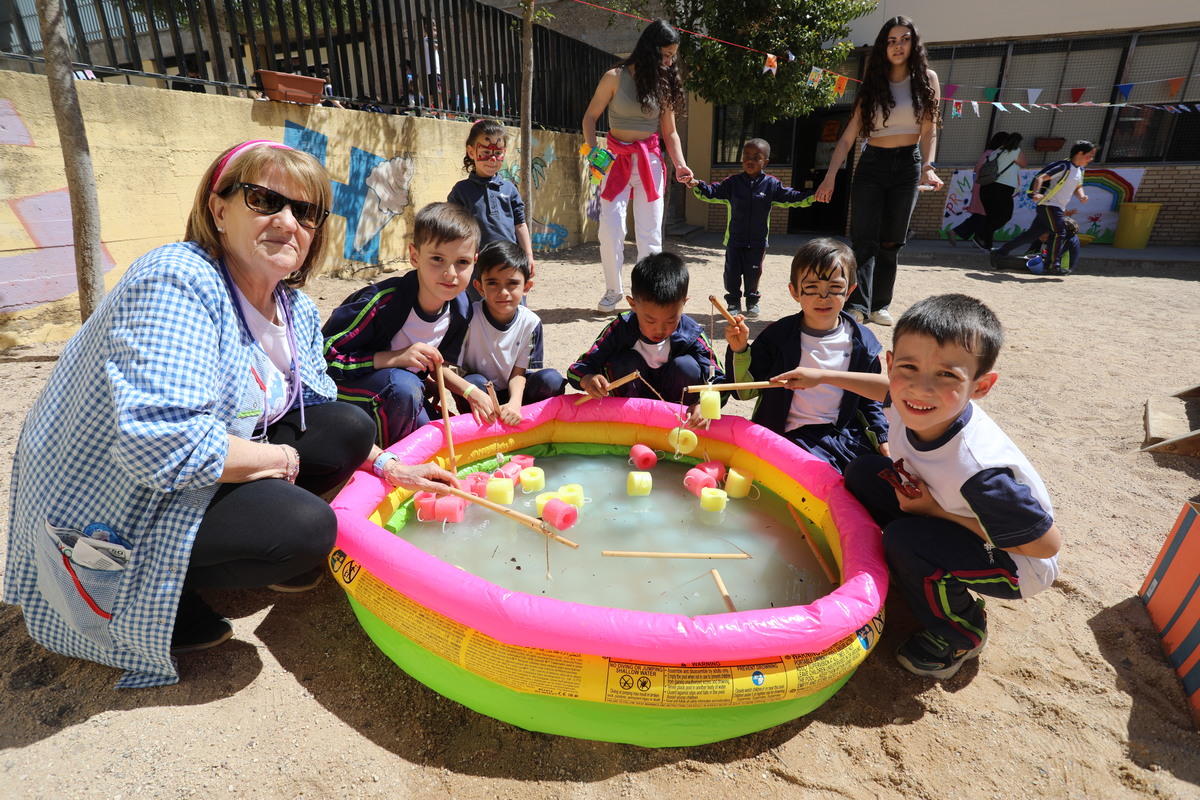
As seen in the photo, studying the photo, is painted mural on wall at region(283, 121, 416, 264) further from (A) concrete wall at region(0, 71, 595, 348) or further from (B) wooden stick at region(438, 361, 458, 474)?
(B) wooden stick at region(438, 361, 458, 474)

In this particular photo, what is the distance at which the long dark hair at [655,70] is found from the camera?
5.07 m

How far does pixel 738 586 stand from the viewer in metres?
2.25

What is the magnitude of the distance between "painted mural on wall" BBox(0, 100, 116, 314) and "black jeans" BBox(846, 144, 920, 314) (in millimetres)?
5364

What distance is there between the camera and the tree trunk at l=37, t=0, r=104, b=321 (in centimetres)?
362

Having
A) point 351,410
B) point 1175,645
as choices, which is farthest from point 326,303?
point 1175,645

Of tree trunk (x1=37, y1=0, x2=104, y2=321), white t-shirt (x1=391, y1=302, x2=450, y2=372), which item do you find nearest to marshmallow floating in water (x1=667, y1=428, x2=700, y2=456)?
white t-shirt (x1=391, y1=302, x2=450, y2=372)

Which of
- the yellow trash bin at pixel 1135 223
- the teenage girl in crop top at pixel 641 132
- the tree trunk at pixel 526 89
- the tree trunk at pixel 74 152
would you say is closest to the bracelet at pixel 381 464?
the tree trunk at pixel 74 152

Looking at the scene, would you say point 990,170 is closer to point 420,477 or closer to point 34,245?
point 420,477

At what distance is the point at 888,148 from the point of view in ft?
15.7

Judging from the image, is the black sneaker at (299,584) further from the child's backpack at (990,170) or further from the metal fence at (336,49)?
the child's backpack at (990,170)

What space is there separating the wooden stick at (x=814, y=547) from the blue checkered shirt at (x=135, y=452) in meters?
1.98

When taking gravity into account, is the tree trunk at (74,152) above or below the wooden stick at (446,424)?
above

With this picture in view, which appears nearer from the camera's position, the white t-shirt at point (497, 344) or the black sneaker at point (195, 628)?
the black sneaker at point (195, 628)

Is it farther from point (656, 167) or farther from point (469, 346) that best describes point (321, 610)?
point (656, 167)
